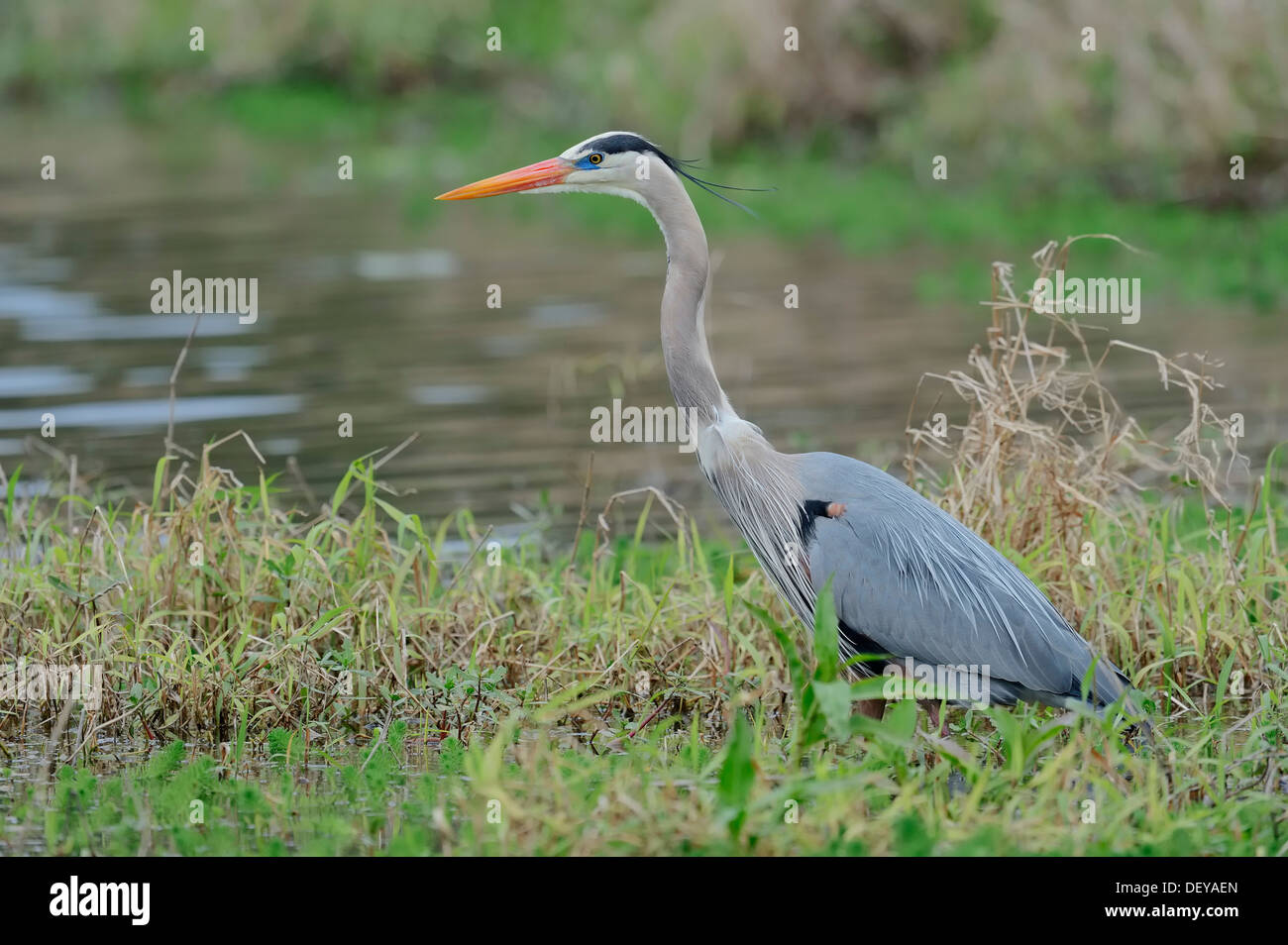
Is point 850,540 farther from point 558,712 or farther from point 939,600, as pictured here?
point 558,712

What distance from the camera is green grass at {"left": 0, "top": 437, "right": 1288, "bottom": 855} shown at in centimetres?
496

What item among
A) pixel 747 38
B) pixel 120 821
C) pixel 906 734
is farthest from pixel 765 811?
pixel 747 38

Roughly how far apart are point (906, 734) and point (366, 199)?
59.2 ft

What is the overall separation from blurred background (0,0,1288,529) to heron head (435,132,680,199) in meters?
1.62

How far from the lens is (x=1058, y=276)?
22.0 feet

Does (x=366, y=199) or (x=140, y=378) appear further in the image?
(x=366, y=199)

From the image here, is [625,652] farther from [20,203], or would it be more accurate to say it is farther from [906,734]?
[20,203]

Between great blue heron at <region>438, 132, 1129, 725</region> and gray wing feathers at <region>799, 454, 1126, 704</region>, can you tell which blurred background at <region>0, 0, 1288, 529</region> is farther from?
gray wing feathers at <region>799, 454, 1126, 704</region>

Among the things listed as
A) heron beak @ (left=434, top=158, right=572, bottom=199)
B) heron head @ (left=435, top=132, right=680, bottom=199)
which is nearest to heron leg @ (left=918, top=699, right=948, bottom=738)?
heron head @ (left=435, top=132, right=680, bottom=199)

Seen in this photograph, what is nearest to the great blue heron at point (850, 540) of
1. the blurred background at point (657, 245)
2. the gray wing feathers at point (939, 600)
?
the gray wing feathers at point (939, 600)

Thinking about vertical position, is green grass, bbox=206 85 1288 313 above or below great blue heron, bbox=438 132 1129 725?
above
